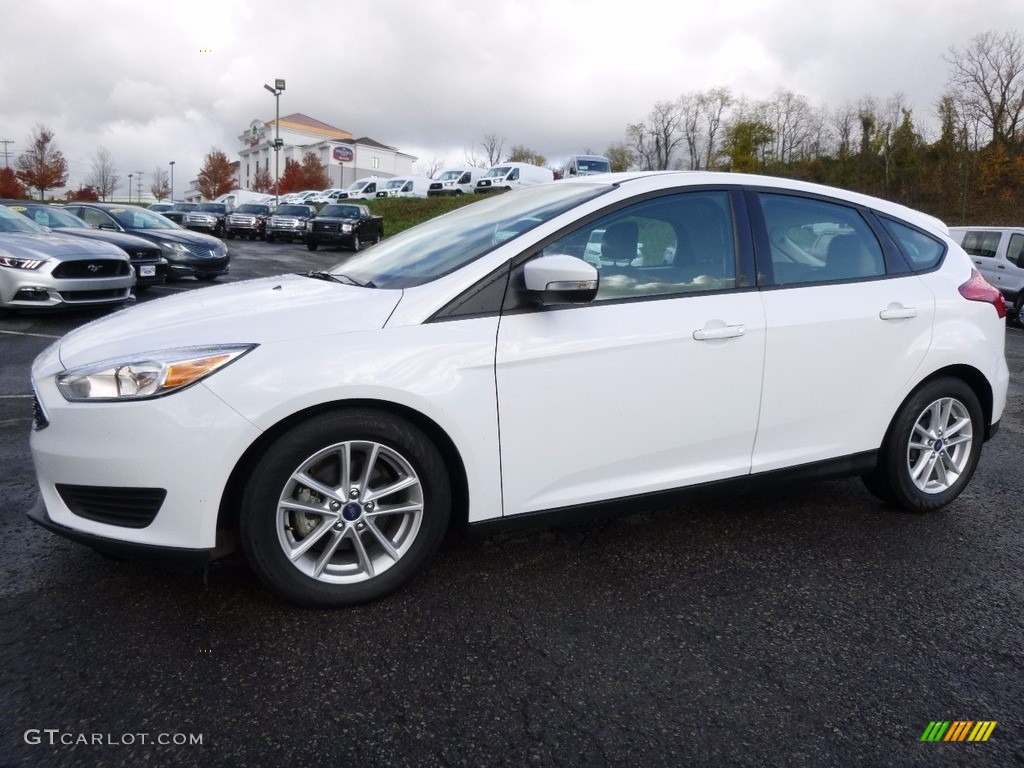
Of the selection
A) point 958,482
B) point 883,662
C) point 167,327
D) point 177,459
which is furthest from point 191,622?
point 958,482

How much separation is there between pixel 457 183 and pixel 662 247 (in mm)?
43815

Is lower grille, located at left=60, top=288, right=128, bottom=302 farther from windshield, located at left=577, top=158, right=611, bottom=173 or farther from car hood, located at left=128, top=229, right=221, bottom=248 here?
windshield, located at left=577, top=158, right=611, bottom=173

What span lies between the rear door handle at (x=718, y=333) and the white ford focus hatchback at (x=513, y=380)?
0.4 inches

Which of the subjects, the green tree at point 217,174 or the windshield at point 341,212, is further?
the green tree at point 217,174

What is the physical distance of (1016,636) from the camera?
273cm

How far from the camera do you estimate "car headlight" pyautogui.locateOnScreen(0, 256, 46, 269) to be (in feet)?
30.1

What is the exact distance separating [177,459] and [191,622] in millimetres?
601

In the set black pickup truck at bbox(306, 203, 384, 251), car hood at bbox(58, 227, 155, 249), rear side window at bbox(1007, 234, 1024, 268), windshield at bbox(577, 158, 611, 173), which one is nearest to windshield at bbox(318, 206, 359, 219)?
black pickup truck at bbox(306, 203, 384, 251)

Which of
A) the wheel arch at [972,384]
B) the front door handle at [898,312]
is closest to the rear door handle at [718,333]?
the front door handle at [898,312]

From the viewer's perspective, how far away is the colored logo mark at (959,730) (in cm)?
217

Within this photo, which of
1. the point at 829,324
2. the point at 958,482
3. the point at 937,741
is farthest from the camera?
the point at 958,482

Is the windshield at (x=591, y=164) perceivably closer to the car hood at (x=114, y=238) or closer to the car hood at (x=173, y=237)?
the car hood at (x=173, y=237)

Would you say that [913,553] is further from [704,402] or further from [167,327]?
[167,327]

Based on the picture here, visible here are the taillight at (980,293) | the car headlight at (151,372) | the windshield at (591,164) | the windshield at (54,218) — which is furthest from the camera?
the windshield at (591,164)
